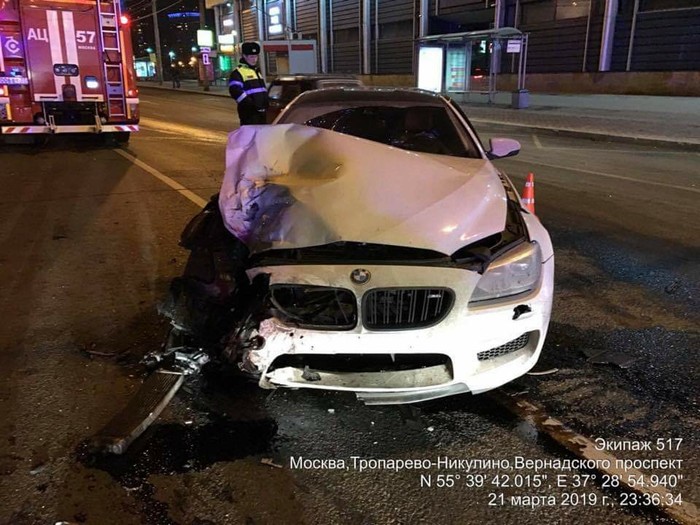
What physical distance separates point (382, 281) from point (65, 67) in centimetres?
1148

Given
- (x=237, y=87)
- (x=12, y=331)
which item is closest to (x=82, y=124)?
(x=237, y=87)

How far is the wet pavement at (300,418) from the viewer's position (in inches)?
101

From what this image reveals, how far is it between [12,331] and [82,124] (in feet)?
31.7

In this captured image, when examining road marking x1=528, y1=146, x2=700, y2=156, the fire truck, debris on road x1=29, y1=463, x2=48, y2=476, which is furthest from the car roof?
road marking x1=528, y1=146, x2=700, y2=156

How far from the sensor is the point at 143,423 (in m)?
3.03

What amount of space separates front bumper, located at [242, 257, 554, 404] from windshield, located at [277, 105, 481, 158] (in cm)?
196

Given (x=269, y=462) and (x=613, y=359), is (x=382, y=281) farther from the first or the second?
(x=613, y=359)

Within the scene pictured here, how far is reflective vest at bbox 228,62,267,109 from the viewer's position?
8.58 meters

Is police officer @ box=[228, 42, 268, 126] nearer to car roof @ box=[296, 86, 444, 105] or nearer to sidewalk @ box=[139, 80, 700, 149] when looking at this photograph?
car roof @ box=[296, 86, 444, 105]

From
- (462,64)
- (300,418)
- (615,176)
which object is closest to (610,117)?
(462,64)

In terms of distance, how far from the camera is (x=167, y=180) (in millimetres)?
9695

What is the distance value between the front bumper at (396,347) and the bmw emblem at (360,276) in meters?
0.02

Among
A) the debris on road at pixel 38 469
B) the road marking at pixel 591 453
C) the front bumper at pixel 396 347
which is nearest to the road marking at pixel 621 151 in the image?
the road marking at pixel 591 453

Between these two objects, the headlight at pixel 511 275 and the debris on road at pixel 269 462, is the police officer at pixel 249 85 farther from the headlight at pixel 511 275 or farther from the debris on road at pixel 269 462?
the debris on road at pixel 269 462
